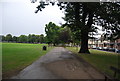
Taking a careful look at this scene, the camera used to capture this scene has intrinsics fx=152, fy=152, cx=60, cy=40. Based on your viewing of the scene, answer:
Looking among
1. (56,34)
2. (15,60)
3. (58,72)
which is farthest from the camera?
(56,34)

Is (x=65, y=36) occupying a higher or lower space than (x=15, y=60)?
higher

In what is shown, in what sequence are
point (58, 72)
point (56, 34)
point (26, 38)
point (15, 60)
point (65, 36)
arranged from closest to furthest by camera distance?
point (58, 72) < point (15, 60) < point (65, 36) < point (56, 34) < point (26, 38)

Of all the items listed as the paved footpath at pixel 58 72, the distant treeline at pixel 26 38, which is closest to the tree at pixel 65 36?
the paved footpath at pixel 58 72

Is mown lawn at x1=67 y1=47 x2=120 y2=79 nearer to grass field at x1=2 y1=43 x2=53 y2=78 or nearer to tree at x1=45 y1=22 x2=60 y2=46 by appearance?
grass field at x1=2 y1=43 x2=53 y2=78

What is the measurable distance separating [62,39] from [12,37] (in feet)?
293

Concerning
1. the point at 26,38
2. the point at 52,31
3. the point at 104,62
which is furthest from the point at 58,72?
the point at 26,38

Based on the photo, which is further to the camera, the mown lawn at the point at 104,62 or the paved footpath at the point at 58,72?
the mown lawn at the point at 104,62

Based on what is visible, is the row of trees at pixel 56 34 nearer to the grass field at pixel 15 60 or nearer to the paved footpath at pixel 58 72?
the grass field at pixel 15 60

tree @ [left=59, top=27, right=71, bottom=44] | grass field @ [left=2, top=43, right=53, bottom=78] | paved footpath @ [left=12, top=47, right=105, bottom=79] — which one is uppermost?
tree @ [left=59, top=27, right=71, bottom=44]

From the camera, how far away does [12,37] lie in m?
148

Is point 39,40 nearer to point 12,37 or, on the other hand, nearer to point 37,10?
point 12,37

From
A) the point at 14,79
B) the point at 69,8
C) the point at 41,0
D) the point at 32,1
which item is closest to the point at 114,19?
the point at 69,8

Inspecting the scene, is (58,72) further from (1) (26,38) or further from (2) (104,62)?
(1) (26,38)

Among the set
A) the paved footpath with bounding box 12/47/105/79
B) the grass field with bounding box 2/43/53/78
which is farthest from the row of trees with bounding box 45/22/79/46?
the paved footpath with bounding box 12/47/105/79
